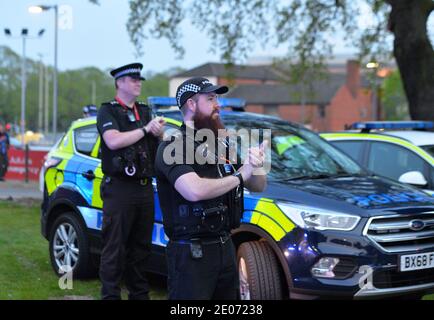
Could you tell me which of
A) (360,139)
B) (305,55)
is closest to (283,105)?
(305,55)

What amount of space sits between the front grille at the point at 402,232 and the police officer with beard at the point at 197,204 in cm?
150

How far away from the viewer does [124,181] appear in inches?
193

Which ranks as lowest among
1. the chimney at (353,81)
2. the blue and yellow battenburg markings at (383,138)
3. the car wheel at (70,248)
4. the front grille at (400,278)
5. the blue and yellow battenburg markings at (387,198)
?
the car wheel at (70,248)

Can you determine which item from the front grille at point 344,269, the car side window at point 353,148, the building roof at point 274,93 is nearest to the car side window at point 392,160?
the car side window at point 353,148

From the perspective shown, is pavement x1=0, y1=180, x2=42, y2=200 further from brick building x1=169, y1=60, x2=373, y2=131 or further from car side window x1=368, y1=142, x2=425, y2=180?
brick building x1=169, y1=60, x2=373, y2=131

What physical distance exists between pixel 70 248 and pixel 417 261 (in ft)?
11.3

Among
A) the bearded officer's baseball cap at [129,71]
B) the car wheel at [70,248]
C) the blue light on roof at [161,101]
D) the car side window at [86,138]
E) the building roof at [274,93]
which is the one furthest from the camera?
the building roof at [274,93]

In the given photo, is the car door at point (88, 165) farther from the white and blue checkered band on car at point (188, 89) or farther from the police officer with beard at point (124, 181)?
the white and blue checkered band on car at point (188, 89)

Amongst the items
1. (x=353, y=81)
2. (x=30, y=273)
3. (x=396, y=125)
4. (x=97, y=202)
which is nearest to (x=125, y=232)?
(x=97, y=202)

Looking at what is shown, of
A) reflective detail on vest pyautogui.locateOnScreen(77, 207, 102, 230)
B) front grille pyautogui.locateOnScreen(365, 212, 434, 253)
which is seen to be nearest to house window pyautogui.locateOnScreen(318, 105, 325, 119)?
reflective detail on vest pyautogui.locateOnScreen(77, 207, 102, 230)

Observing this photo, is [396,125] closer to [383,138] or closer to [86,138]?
[383,138]

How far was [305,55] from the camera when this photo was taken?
1659 centimetres

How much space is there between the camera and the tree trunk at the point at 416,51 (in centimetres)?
1215

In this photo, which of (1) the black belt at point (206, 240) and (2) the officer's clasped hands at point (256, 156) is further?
(1) the black belt at point (206, 240)
